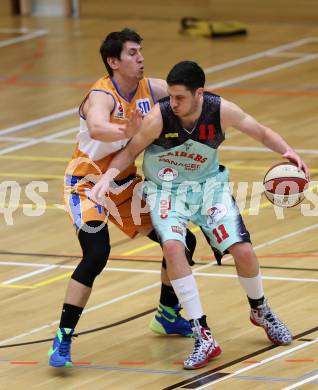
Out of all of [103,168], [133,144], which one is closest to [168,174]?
[133,144]

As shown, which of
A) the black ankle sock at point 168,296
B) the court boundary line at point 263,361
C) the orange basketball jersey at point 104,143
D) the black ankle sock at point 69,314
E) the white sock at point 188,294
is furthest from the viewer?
the black ankle sock at point 168,296

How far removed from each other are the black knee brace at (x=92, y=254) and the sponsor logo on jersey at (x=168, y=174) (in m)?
0.53

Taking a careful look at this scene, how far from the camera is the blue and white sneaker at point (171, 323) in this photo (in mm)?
8883

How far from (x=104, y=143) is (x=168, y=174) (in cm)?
51

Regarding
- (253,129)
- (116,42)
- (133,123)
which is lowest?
(253,129)

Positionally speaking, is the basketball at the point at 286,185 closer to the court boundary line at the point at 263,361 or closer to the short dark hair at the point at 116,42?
the court boundary line at the point at 263,361

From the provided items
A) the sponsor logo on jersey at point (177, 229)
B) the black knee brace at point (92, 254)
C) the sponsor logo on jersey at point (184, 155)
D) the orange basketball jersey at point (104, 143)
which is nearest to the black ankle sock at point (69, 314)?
the black knee brace at point (92, 254)

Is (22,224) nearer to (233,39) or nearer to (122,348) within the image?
(122,348)

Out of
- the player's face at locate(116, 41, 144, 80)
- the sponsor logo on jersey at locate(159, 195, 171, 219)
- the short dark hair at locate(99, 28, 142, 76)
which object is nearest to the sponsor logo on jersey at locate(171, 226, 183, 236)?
the sponsor logo on jersey at locate(159, 195, 171, 219)

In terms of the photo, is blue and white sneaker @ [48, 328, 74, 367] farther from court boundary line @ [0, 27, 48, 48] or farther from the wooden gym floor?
court boundary line @ [0, 27, 48, 48]

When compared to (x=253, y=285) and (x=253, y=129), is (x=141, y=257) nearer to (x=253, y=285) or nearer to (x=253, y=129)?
(x=253, y=285)

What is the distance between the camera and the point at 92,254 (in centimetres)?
816

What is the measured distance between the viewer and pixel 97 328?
9.09 meters

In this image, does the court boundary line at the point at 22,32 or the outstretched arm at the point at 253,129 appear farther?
the court boundary line at the point at 22,32
